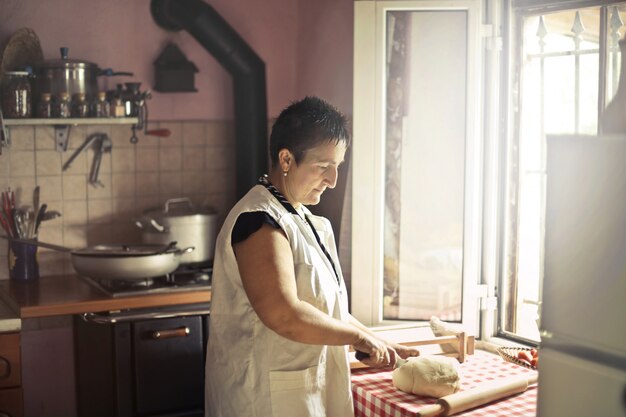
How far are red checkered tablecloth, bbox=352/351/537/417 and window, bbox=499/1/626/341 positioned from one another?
31 centimetres

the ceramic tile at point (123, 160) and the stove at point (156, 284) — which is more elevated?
the ceramic tile at point (123, 160)

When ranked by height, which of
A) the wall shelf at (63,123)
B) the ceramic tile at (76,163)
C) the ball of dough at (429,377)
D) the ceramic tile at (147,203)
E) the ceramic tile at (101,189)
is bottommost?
the ball of dough at (429,377)

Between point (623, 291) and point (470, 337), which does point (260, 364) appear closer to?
point (470, 337)

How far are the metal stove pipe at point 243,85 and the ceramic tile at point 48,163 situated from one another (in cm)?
74

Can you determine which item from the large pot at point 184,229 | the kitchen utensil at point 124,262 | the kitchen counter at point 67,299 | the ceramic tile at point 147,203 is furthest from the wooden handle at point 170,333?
the ceramic tile at point 147,203

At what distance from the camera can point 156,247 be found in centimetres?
342

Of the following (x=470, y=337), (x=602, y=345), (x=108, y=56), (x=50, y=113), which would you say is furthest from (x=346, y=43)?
(x=602, y=345)

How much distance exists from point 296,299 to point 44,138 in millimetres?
1952

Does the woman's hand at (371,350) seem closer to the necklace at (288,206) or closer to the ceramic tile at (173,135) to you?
the necklace at (288,206)

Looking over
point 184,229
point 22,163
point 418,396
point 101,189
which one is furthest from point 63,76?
point 418,396

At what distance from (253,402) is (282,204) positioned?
1.65 feet

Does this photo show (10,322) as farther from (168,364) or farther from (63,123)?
(63,123)

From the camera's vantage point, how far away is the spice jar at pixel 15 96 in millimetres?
3279

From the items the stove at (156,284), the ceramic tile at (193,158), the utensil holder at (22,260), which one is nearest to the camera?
the stove at (156,284)
